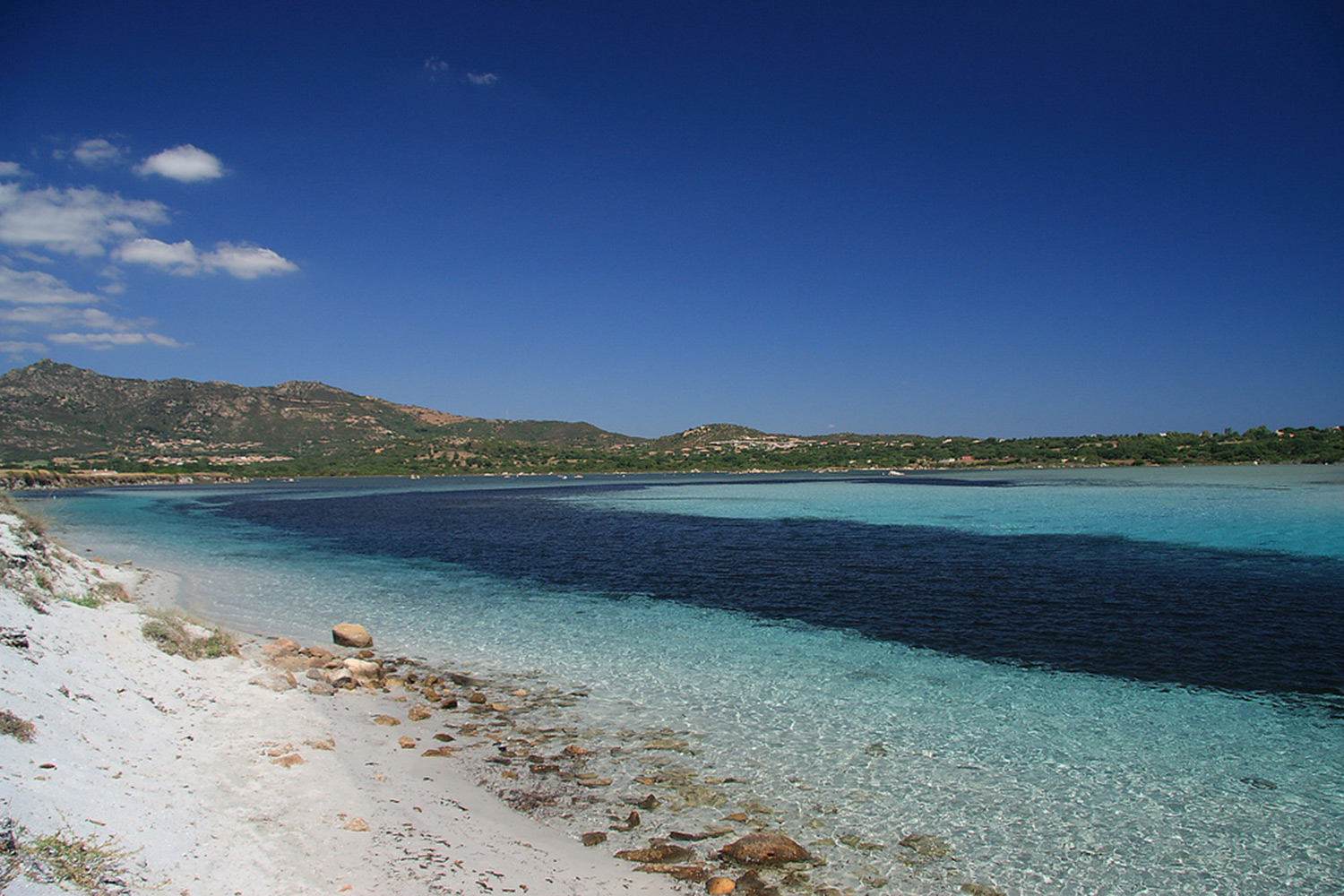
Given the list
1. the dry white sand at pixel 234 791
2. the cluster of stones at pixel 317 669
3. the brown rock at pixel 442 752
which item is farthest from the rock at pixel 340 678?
the brown rock at pixel 442 752

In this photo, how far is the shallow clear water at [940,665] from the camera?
7.27m

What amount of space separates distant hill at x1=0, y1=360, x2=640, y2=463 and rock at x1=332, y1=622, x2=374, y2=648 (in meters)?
162

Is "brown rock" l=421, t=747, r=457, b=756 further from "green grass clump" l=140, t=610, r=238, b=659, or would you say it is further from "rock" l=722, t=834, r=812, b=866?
"green grass clump" l=140, t=610, r=238, b=659

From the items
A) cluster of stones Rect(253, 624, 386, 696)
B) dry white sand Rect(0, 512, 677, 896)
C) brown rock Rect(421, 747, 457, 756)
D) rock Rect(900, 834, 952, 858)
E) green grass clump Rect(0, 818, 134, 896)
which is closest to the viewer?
green grass clump Rect(0, 818, 134, 896)

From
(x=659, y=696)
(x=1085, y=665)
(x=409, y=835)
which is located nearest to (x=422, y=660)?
(x=659, y=696)

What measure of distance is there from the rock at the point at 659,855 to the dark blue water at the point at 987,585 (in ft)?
30.7

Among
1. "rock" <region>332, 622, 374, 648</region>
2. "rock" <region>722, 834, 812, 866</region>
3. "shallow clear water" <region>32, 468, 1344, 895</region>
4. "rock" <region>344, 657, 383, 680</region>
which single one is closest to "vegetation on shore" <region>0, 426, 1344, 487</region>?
"shallow clear water" <region>32, 468, 1344, 895</region>

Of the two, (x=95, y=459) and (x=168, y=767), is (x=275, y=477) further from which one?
(x=168, y=767)

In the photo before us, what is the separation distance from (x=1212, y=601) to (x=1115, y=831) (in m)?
14.7

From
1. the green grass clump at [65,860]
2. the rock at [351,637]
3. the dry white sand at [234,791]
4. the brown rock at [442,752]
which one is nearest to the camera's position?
the green grass clump at [65,860]

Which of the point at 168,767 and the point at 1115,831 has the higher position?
the point at 168,767

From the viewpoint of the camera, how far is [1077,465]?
468ft

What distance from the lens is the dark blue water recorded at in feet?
45.1

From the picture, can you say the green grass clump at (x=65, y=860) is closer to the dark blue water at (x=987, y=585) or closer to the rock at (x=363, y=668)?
the rock at (x=363, y=668)
